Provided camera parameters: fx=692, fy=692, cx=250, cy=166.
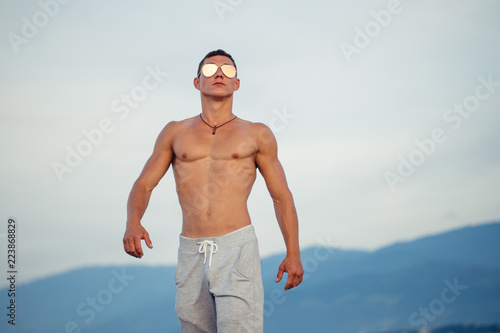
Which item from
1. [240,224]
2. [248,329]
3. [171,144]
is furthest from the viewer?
[171,144]

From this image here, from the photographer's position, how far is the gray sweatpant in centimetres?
502

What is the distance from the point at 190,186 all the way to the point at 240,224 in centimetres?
49

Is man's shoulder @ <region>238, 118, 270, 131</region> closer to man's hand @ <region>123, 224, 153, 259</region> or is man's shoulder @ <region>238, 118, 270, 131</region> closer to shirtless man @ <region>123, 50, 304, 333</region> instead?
shirtless man @ <region>123, 50, 304, 333</region>

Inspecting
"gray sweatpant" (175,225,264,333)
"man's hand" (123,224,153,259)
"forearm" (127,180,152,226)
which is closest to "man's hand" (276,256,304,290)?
"gray sweatpant" (175,225,264,333)

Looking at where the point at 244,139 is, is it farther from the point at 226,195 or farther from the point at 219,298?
the point at 219,298

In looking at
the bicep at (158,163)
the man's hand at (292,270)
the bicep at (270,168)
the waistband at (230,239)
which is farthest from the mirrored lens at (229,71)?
the man's hand at (292,270)

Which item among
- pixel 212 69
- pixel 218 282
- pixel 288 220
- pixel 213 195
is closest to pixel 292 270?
pixel 288 220

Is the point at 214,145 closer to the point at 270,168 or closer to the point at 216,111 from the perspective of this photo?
the point at 216,111

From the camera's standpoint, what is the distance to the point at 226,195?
5.30 metres

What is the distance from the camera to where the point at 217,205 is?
17.3 ft

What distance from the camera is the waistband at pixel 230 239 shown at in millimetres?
5199

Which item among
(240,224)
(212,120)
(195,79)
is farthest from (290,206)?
(195,79)

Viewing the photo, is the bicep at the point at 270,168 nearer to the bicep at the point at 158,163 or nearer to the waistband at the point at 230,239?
the waistband at the point at 230,239

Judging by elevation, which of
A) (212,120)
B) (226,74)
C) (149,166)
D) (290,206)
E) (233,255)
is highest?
(226,74)
